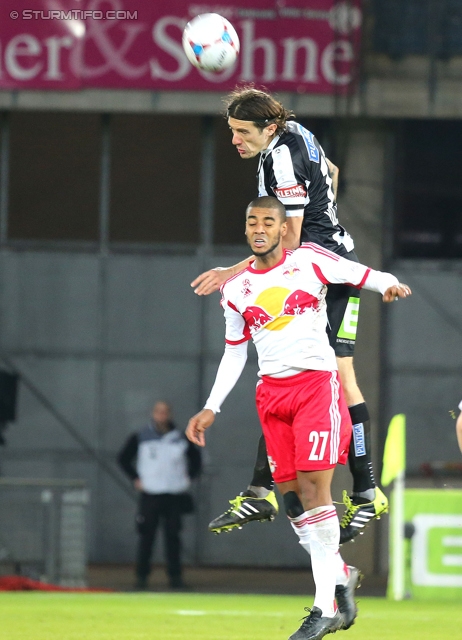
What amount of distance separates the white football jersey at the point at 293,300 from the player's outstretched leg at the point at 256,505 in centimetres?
87

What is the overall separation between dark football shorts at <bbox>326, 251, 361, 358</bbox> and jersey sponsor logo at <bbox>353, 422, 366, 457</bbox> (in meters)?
0.46

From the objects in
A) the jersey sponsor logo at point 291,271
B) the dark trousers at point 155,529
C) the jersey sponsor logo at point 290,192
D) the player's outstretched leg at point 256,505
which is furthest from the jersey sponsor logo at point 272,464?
the dark trousers at point 155,529

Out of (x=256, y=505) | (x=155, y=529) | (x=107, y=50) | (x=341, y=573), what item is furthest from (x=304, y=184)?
(x=107, y=50)

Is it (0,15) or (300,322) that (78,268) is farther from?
(300,322)

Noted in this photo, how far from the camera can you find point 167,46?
17.7 metres

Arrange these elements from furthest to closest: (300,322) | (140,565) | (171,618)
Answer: (140,565) < (171,618) < (300,322)

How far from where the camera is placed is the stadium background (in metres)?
18.5

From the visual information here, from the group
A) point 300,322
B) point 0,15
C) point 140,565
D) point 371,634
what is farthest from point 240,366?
point 0,15

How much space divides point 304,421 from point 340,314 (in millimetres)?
863

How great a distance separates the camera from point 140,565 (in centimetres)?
1594

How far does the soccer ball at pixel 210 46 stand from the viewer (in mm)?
8188

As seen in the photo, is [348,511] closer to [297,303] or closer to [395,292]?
[297,303]

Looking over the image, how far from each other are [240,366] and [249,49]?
34.7 feet

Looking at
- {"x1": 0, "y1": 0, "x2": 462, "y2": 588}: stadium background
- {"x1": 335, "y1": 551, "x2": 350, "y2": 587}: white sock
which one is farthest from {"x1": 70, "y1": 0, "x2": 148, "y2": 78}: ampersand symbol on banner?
{"x1": 335, "y1": 551, "x2": 350, "y2": 587}: white sock
